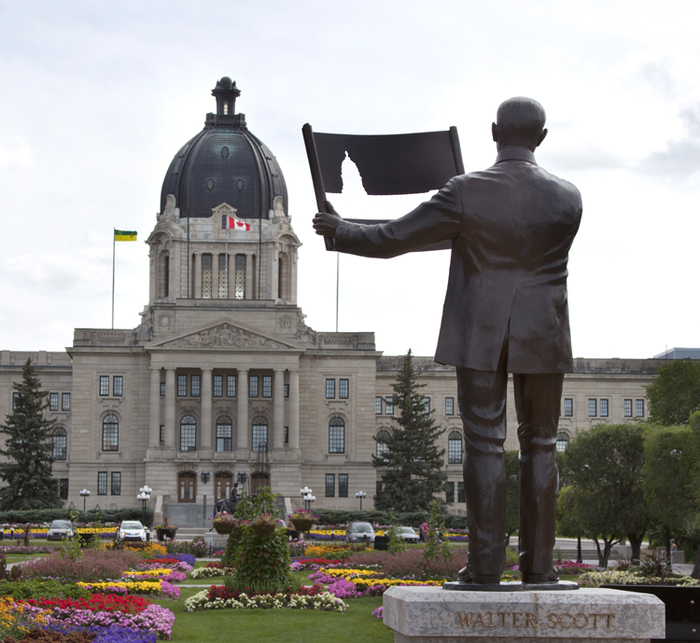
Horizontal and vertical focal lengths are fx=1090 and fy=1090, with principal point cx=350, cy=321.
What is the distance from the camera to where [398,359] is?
93.2 meters

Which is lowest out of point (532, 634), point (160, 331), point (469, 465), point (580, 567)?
point (580, 567)

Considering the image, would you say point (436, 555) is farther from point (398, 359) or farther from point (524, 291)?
point (398, 359)

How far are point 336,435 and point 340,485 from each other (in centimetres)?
395

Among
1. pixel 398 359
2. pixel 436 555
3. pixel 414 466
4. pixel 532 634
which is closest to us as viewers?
pixel 532 634

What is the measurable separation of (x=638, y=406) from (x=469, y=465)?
296 feet

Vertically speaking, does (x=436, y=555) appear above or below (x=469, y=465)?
below

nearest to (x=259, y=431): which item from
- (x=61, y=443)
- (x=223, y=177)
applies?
(x=61, y=443)

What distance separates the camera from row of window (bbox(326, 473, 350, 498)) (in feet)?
275

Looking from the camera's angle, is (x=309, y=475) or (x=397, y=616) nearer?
(x=397, y=616)

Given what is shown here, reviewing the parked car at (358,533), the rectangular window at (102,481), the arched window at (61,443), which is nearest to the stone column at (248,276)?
the arched window at (61,443)

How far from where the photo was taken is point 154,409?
81.8m

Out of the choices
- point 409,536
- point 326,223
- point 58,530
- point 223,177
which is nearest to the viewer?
point 326,223

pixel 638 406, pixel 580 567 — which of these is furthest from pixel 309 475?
pixel 580 567

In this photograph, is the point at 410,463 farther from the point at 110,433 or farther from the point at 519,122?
the point at 519,122
